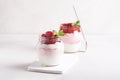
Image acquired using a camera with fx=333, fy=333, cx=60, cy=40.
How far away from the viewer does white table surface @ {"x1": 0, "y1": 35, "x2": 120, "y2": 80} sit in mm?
1180

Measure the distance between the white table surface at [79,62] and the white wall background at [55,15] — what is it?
0.09 meters

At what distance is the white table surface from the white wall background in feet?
0.28

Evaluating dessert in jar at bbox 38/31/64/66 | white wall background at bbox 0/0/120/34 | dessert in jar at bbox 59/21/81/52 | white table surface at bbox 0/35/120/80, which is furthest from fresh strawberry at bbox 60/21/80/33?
white wall background at bbox 0/0/120/34

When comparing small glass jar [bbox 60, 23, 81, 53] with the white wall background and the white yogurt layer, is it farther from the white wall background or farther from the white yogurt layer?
the white wall background

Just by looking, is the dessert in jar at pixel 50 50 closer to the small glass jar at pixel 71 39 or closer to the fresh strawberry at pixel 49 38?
the fresh strawberry at pixel 49 38

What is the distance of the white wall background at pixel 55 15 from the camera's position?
2016 millimetres

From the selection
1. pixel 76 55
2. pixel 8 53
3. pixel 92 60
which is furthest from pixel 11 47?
pixel 92 60

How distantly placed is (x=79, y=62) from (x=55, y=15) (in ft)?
2.38

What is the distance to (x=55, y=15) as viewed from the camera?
2.05 metres

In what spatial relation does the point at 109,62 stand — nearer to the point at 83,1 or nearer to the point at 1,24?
the point at 83,1

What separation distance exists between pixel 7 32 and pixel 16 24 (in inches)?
3.1

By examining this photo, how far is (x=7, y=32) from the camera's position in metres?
2.12

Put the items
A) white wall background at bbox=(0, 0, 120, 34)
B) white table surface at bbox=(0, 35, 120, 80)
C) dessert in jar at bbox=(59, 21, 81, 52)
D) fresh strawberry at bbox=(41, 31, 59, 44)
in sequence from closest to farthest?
white table surface at bbox=(0, 35, 120, 80), fresh strawberry at bbox=(41, 31, 59, 44), dessert in jar at bbox=(59, 21, 81, 52), white wall background at bbox=(0, 0, 120, 34)

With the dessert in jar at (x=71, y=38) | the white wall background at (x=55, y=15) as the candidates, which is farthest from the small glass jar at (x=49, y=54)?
the white wall background at (x=55, y=15)
